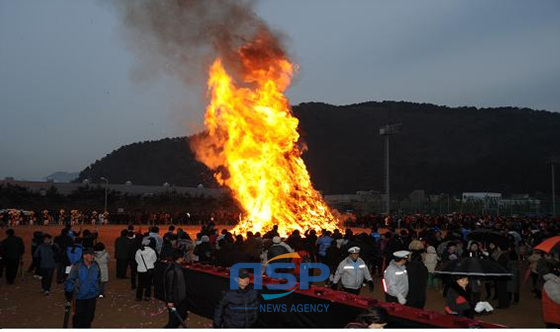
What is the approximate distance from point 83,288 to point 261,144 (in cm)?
1616

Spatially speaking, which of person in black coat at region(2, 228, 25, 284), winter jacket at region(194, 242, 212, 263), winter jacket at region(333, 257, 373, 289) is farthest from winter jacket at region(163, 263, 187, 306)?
person in black coat at region(2, 228, 25, 284)

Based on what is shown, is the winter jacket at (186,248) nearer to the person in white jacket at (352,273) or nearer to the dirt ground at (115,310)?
the dirt ground at (115,310)

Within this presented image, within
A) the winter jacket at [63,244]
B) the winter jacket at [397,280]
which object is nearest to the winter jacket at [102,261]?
the winter jacket at [63,244]

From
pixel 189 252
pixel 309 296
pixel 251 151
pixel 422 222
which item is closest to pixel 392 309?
pixel 309 296

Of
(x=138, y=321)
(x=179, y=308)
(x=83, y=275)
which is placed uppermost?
(x=83, y=275)

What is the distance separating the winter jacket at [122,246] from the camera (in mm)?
14953

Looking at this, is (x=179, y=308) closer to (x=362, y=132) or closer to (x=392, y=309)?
(x=392, y=309)

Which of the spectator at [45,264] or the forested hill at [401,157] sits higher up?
the forested hill at [401,157]

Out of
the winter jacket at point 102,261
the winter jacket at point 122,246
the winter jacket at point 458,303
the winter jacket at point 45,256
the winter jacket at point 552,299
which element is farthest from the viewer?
the winter jacket at point 122,246

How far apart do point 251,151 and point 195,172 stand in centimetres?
12478

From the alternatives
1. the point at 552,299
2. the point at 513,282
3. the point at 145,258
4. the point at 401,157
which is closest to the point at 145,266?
the point at 145,258

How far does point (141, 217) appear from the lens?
4206 centimetres

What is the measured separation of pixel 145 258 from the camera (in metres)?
11.6

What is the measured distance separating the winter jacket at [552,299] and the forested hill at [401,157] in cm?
12588
